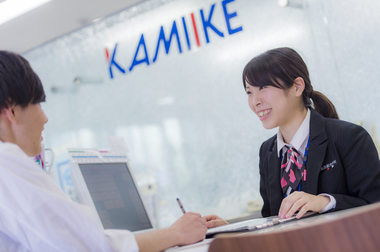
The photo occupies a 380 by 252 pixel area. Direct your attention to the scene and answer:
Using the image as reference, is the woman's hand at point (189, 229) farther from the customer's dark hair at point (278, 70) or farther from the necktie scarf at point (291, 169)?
the customer's dark hair at point (278, 70)

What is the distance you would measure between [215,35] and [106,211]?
2065 millimetres

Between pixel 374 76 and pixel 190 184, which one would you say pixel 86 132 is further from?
pixel 374 76

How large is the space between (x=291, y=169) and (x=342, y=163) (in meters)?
0.21

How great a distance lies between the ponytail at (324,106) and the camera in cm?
161

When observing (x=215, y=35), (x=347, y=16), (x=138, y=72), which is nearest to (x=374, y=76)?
(x=347, y=16)

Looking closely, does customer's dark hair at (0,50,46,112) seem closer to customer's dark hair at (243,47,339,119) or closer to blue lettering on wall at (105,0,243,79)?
customer's dark hair at (243,47,339,119)

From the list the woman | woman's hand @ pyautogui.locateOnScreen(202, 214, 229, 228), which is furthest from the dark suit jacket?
woman's hand @ pyautogui.locateOnScreen(202, 214, 229, 228)

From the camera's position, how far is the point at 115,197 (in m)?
1.64

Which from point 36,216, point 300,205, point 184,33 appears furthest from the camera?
point 184,33

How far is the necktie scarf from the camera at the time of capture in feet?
4.78

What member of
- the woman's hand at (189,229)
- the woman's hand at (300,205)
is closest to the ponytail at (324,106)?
the woman's hand at (300,205)

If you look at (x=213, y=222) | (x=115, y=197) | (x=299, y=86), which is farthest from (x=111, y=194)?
(x=299, y=86)

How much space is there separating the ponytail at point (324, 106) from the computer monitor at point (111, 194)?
0.99 meters

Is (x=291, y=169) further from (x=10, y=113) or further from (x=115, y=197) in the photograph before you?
(x=10, y=113)
